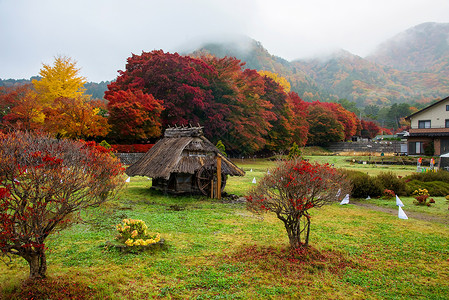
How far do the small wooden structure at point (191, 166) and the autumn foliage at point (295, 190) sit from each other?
8.07m

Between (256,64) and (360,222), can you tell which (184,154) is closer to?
(360,222)

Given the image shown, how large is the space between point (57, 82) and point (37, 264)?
37.3 meters

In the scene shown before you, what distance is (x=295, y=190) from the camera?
285 inches

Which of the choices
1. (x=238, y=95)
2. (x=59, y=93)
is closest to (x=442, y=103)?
(x=238, y=95)

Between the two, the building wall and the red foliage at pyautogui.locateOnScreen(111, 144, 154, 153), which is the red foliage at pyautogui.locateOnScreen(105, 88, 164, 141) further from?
the building wall

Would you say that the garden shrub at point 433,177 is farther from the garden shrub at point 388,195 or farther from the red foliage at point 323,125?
the red foliage at point 323,125

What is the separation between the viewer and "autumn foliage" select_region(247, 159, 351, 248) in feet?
23.5

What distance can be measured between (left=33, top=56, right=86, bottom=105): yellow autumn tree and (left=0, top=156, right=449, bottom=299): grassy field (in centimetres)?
3070

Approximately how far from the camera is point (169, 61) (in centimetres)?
3562

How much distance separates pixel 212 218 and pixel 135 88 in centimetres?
2656

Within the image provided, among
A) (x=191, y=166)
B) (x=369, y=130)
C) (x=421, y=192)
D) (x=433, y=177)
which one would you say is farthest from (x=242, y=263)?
(x=369, y=130)

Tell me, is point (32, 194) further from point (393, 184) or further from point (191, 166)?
point (393, 184)

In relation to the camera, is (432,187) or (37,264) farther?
(432,187)

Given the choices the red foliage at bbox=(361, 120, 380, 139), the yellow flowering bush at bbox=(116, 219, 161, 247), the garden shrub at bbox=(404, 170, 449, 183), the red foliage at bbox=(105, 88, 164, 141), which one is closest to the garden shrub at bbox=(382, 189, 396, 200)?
the garden shrub at bbox=(404, 170, 449, 183)
